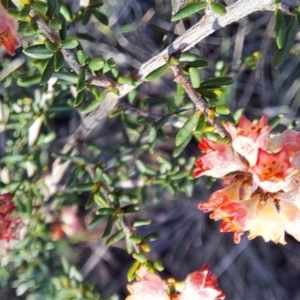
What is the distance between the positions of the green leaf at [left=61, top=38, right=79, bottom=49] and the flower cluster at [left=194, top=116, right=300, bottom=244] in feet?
1.32

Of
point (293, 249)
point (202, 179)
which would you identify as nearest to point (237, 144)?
point (202, 179)

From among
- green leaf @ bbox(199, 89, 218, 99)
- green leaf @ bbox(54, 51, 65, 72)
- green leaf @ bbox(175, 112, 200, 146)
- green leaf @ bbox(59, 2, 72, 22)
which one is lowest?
green leaf @ bbox(175, 112, 200, 146)

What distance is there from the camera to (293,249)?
3.05 meters

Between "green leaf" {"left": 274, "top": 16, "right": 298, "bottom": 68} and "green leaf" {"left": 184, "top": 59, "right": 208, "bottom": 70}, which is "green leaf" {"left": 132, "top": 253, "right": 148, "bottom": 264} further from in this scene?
"green leaf" {"left": 274, "top": 16, "right": 298, "bottom": 68}

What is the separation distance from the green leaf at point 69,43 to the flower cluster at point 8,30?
0.15 metres

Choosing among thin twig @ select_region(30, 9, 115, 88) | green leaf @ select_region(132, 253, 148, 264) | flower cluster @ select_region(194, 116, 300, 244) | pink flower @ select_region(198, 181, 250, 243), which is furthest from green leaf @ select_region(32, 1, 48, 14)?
green leaf @ select_region(132, 253, 148, 264)

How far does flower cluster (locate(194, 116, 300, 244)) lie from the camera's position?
1169 millimetres

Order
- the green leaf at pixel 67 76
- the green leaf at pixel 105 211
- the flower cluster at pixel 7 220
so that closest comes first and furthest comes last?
1. the green leaf at pixel 67 76
2. the green leaf at pixel 105 211
3. the flower cluster at pixel 7 220

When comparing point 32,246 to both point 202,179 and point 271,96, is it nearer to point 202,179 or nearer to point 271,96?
point 202,179

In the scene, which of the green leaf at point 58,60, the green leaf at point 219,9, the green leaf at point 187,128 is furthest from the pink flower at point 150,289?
the green leaf at point 219,9

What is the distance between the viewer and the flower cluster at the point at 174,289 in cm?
138

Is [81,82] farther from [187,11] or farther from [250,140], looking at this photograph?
[250,140]

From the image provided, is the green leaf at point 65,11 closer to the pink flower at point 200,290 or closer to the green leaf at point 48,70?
the green leaf at point 48,70

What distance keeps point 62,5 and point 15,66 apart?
563 millimetres
